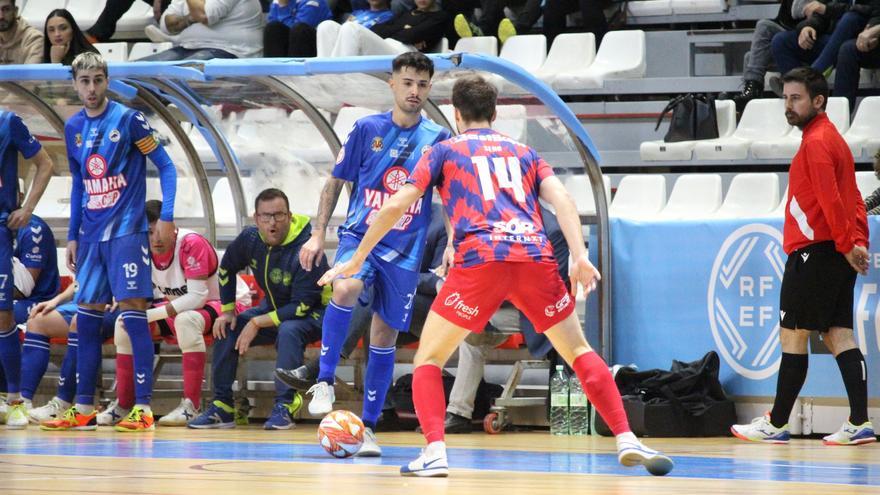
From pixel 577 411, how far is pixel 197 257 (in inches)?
118

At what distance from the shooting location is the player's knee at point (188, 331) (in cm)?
990

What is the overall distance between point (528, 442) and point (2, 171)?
14.0 feet

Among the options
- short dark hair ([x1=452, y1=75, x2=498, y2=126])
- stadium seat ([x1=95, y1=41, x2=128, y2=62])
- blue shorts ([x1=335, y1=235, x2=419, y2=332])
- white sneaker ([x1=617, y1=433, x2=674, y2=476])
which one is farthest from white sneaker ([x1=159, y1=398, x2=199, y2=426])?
stadium seat ([x1=95, y1=41, x2=128, y2=62])

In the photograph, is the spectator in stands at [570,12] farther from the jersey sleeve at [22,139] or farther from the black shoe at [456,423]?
the jersey sleeve at [22,139]

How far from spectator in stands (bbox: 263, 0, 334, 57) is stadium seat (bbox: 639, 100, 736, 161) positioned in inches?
149

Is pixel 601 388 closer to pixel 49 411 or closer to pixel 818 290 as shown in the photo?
pixel 818 290

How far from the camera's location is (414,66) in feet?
24.5

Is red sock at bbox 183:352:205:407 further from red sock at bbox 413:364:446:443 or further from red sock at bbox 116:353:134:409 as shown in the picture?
red sock at bbox 413:364:446:443

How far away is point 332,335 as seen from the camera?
752 centimetres

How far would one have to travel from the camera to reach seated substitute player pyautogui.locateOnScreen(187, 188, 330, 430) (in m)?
9.66

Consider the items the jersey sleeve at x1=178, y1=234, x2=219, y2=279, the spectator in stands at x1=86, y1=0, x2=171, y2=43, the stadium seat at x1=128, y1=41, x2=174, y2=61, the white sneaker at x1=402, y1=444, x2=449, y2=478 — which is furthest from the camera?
the spectator in stands at x1=86, y1=0, x2=171, y2=43

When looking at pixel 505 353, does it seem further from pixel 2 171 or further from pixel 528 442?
pixel 2 171

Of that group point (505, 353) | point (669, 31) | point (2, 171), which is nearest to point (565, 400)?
point (505, 353)

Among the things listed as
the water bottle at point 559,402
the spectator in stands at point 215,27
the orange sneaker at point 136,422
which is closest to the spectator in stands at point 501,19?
the spectator in stands at point 215,27
